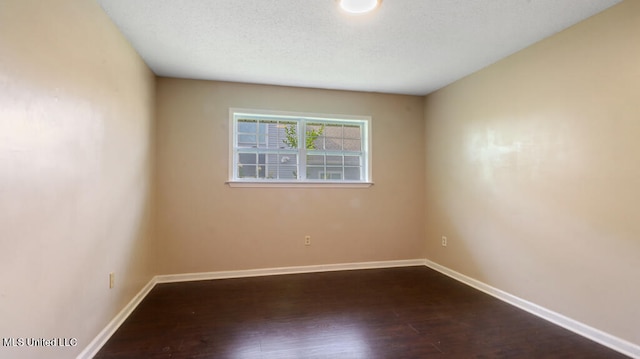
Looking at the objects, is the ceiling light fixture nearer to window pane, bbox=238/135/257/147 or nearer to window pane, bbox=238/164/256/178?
window pane, bbox=238/135/257/147

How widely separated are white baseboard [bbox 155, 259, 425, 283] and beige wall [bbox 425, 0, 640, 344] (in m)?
0.77

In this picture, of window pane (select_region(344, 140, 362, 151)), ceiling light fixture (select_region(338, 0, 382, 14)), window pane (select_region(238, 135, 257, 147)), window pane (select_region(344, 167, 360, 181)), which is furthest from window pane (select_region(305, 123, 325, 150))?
ceiling light fixture (select_region(338, 0, 382, 14))

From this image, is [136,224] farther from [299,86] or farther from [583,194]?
[583,194]

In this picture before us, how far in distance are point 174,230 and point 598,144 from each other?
4010 millimetres

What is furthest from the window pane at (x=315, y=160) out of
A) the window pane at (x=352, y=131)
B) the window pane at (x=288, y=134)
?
the window pane at (x=352, y=131)

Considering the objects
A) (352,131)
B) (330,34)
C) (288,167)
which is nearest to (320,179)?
(288,167)

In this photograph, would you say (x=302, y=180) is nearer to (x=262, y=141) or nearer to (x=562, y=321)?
(x=262, y=141)

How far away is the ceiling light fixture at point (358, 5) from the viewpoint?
1.97 meters

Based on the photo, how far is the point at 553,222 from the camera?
2.45m

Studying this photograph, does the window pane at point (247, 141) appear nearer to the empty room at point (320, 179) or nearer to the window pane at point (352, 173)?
the empty room at point (320, 179)

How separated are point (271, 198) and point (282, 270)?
0.91m

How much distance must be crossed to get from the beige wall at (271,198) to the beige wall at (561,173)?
76 cm

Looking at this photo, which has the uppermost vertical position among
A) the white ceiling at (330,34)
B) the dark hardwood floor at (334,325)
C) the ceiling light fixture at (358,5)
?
the white ceiling at (330,34)

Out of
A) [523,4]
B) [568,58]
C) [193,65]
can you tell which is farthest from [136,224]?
[568,58]
